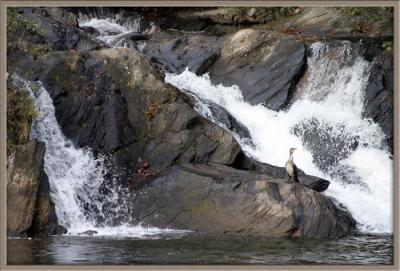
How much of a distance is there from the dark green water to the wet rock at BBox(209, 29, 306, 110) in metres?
9.96

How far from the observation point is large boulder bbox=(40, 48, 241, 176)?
17.3 m

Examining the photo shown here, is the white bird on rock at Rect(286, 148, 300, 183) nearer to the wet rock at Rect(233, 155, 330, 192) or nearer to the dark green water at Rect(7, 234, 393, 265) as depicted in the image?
the wet rock at Rect(233, 155, 330, 192)

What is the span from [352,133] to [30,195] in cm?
1204

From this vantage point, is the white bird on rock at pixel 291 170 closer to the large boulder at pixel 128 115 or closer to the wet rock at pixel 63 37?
the large boulder at pixel 128 115

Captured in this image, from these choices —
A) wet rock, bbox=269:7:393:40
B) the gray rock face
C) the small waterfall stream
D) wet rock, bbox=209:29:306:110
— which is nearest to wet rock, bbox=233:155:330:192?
the small waterfall stream

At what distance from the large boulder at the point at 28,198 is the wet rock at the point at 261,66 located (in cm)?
1059

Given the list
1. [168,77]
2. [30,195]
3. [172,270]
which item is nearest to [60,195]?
[30,195]

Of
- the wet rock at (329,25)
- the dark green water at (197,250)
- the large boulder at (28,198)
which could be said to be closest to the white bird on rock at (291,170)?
the dark green water at (197,250)

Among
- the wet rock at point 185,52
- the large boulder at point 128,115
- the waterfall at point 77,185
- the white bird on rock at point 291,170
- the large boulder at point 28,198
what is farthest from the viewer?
the wet rock at point 185,52

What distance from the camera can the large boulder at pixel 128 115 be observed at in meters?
17.3

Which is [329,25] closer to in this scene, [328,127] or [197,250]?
[328,127]

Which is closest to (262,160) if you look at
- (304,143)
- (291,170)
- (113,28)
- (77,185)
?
(304,143)

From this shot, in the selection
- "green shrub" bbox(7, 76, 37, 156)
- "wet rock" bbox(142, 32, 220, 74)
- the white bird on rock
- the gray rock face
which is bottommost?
the gray rock face

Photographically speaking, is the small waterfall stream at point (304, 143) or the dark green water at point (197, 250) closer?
the dark green water at point (197, 250)
